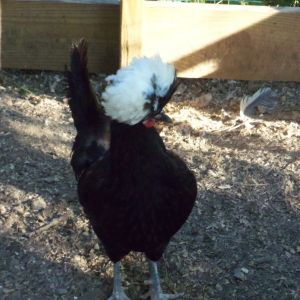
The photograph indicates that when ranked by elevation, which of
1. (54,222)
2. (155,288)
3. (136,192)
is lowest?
(155,288)

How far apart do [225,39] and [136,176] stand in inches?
87.5

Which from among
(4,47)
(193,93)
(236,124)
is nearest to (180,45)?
(193,93)

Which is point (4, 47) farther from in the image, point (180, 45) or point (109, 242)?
point (109, 242)

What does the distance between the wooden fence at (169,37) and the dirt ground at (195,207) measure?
0.20 m

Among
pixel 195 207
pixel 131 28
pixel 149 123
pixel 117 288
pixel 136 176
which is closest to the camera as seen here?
pixel 149 123

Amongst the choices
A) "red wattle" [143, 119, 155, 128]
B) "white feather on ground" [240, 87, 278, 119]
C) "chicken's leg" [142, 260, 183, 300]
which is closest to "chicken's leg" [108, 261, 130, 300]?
"chicken's leg" [142, 260, 183, 300]

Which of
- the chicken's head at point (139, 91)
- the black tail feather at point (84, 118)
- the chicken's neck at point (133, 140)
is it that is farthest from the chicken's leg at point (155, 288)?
the chicken's head at point (139, 91)

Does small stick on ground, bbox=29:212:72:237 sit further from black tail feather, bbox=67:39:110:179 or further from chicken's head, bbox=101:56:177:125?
chicken's head, bbox=101:56:177:125

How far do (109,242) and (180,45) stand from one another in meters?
2.10

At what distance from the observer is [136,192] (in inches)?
118

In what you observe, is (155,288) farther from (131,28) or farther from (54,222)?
(131,28)

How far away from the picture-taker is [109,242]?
3.27 meters

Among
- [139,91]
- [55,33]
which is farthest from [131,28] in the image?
[139,91]

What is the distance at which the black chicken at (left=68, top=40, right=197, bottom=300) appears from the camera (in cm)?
272
